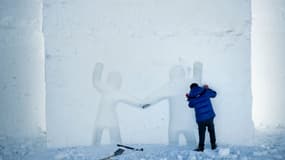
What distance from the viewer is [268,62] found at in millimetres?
5914

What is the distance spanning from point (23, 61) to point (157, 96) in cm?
308

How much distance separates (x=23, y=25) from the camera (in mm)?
6012

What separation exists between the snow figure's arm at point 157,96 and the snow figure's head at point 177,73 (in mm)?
208

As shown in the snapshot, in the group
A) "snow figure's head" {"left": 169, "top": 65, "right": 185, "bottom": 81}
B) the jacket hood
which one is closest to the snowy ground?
the jacket hood

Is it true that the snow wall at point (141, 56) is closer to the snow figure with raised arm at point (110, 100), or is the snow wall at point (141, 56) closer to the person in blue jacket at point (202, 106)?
the snow figure with raised arm at point (110, 100)

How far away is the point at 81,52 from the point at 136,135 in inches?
70.4

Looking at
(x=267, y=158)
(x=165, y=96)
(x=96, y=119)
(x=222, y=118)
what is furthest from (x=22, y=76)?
(x=267, y=158)

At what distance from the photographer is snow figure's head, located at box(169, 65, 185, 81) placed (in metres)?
4.94

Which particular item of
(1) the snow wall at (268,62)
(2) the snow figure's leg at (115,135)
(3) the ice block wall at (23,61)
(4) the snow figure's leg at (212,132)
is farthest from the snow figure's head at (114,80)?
(1) the snow wall at (268,62)

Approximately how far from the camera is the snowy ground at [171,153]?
432cm

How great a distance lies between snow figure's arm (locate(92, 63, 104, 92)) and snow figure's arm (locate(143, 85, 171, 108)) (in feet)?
2.77

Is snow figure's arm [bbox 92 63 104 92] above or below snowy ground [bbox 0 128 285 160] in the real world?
above

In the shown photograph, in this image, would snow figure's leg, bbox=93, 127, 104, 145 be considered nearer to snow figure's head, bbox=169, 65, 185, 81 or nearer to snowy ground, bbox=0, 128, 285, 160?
snowy ground, bbox=0, 128, 285, 160

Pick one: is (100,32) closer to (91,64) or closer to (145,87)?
(91,64)
